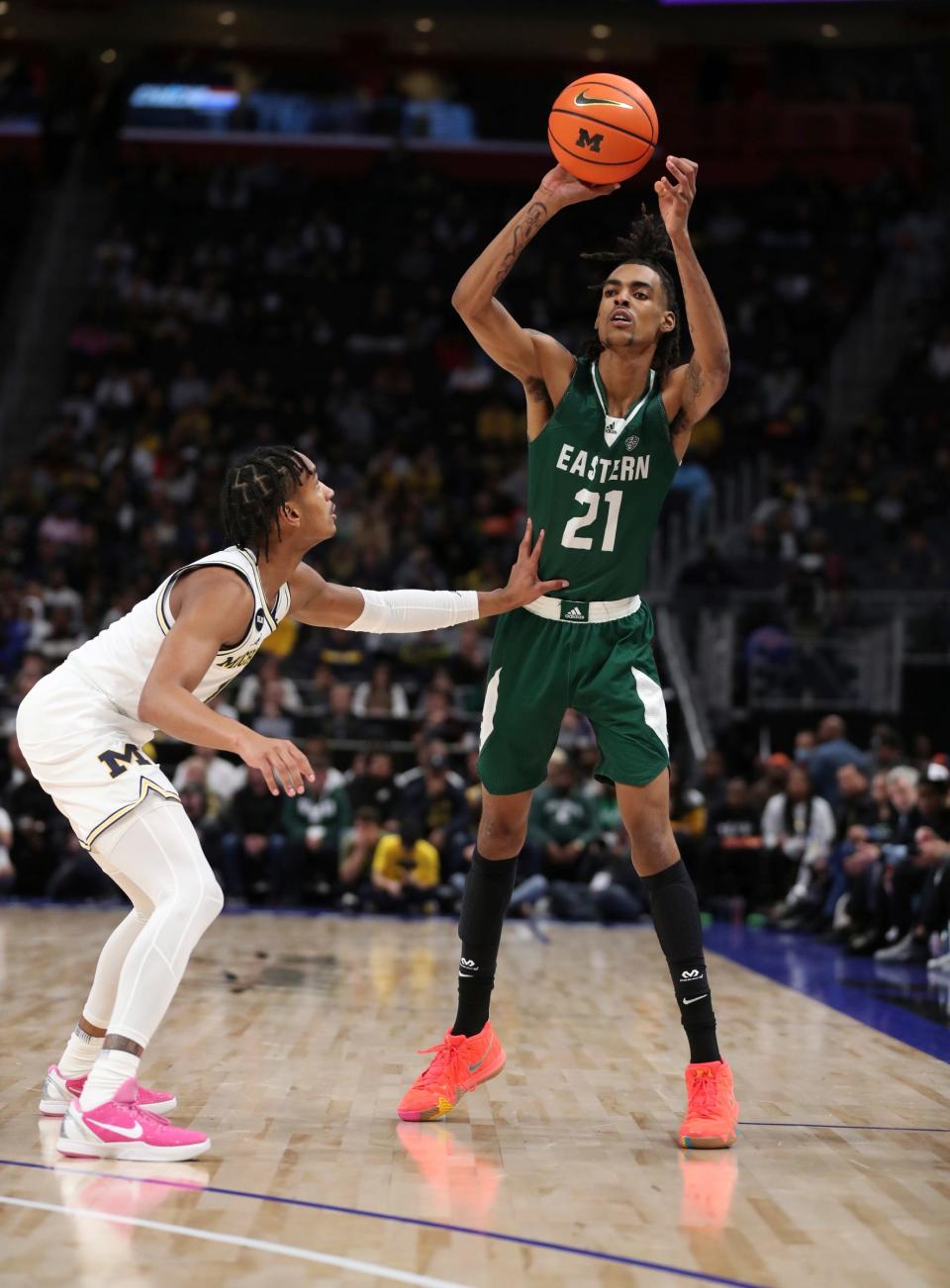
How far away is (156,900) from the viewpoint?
4.62 metres

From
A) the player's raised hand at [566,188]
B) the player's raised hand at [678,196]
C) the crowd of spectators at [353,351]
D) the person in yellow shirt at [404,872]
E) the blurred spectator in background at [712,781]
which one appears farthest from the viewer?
the crowd of spectators at [353,351]

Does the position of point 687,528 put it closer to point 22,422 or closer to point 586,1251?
→ point 22,422

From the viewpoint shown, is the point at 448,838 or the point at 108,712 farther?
the point at 448,838

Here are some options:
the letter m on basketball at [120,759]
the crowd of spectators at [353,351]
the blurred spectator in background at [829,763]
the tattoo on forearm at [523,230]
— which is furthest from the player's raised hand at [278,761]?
the crowd of spectators at [353,351]

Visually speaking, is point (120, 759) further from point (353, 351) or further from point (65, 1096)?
point (353, 351)

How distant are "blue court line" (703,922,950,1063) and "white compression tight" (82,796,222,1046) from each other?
3.44 m

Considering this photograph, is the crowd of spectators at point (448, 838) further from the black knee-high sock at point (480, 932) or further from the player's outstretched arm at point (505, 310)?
the player's outstretched arm at point (505, 310)

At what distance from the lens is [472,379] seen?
22.2 meters

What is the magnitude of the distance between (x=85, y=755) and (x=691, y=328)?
2.22m

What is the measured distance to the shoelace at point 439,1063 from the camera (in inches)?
204

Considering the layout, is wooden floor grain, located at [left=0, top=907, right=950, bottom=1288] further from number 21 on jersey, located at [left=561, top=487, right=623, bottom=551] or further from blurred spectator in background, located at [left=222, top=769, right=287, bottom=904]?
blurred spectator in background, located at [left=222, top=769, right=287, bottom=904]

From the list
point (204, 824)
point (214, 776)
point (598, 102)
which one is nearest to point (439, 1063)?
point (598, 102)

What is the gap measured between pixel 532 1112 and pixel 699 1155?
0.77 metres

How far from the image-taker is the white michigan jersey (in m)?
4.67
